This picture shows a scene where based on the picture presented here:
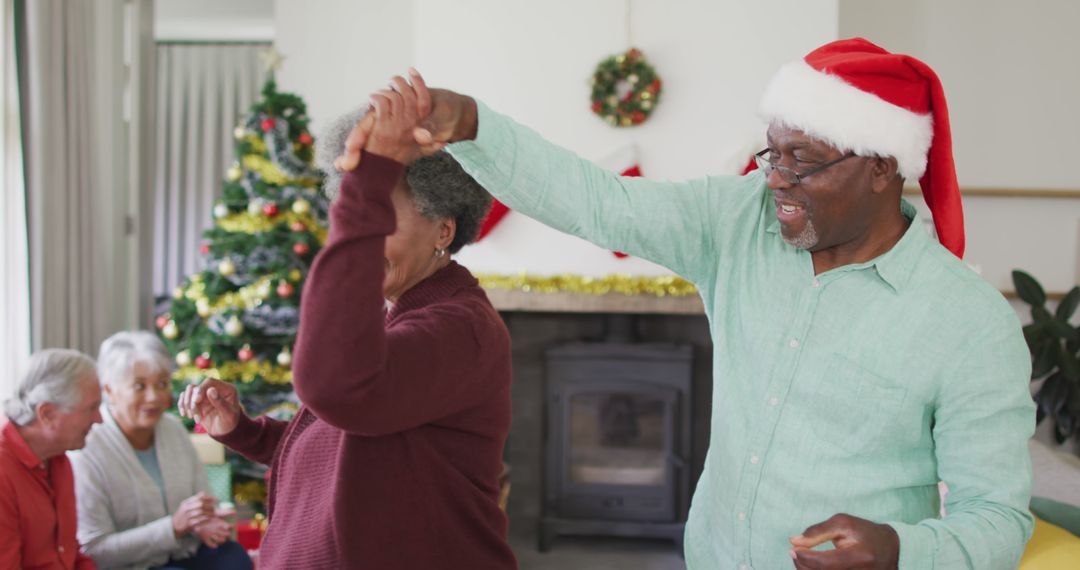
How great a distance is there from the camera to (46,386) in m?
2.25

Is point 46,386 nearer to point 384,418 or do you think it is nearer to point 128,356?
point 128,356

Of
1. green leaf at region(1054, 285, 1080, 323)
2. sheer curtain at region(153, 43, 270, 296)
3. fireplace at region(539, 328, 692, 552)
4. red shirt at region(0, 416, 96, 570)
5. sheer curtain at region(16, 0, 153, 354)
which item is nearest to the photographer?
red shirt at region(0, 416, 96, 570)

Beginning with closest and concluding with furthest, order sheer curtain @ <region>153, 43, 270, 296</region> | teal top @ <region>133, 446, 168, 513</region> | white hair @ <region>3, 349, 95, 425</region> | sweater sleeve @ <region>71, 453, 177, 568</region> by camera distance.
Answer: white hair @ <region>3, 349, 95, 425</region>
sweater sleeve @ <region>71, 453, 177, 568</region>
teal top @ <region>133, 446, 168, 513</region>
sheer curtain @ <region>153, 43, 270, 296</region>

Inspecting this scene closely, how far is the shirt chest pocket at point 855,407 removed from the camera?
113cm

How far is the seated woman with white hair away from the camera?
2488mm

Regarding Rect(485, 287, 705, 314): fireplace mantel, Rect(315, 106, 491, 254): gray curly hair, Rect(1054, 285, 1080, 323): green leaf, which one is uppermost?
Rect(315, 106, 491, 254): gray curly hair

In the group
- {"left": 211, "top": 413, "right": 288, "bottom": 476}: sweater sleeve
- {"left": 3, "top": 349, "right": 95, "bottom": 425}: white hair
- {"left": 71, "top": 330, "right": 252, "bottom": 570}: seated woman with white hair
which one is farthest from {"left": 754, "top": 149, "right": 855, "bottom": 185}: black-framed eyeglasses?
{"left": 71, "top": 330, "right": 252, "bottom": 570}: seated woman with white hair

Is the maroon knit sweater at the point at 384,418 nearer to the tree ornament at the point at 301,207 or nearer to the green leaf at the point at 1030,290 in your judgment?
the tree ornament at the point at 301,207

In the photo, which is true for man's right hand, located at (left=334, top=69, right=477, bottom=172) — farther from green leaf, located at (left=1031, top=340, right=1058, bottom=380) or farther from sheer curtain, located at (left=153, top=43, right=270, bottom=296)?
sheer curtain, located at (left=153, top=43, right=270, bottom=296)

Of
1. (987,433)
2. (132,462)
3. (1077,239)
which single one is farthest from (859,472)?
(1077,239)

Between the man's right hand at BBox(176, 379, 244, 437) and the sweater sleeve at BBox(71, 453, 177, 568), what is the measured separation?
4.42 ft

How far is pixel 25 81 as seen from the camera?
10.7 ft

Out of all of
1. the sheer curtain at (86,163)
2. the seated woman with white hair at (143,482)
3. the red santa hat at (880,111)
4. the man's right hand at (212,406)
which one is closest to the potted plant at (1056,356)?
the red santa hat at (880,111)

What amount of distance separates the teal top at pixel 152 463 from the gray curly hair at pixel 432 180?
1784mm
